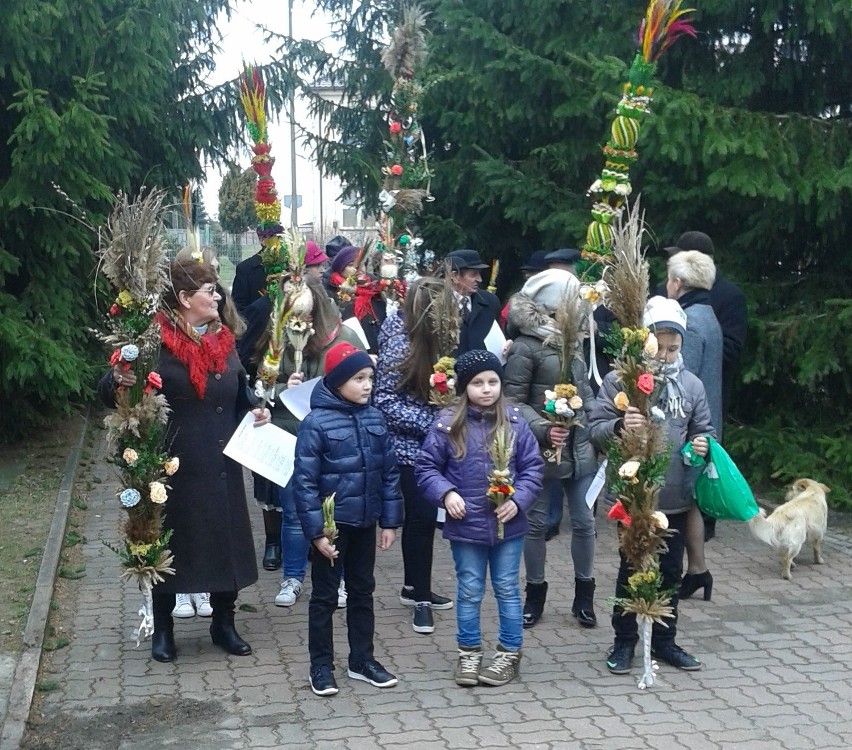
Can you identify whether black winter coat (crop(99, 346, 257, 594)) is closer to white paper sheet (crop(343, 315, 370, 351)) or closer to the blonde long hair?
the blonde long hair

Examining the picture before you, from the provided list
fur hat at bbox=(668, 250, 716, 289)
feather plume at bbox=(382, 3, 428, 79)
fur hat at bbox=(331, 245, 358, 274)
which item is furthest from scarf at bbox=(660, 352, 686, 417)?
feather plume at bbox=(382, 3, 428, 79)

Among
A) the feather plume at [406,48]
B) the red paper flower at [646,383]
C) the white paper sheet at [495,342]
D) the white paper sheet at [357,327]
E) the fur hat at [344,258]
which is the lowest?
the red paper flower at [646,383]

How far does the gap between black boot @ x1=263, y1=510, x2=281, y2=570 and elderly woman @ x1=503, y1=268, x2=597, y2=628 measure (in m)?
1.96

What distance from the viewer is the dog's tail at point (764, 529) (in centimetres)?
720

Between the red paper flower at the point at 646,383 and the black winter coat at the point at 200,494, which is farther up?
the red paper flower at the point at 646,383

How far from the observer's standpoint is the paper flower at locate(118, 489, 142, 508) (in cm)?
547

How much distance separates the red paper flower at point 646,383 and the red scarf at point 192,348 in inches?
82.8

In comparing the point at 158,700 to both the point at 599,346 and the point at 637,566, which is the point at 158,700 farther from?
the point at 599,346

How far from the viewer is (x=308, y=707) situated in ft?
17.1

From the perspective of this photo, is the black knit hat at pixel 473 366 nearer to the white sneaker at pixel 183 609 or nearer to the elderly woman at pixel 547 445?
the elderly woman at pixel 547 445

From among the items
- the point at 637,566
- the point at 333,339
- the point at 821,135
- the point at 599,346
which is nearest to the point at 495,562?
the point at 637,566

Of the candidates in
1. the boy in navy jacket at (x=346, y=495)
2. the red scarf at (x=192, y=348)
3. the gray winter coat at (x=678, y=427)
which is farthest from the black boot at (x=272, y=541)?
the gray winter coat at (x=678, y=427)

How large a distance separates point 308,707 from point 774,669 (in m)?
2.31

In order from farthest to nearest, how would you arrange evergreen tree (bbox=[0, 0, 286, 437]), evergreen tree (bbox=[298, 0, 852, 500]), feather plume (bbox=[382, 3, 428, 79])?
evergreen tree (bbox=[0, 0, 286, 437]) → feather plume (bbox=[382, 3, 428, 79]) → evergreen tree (bbox=[298, 0, 852, 500])
